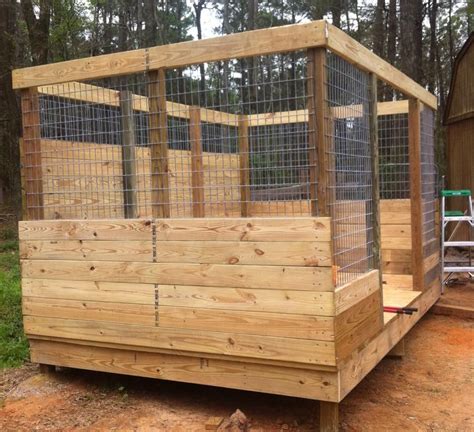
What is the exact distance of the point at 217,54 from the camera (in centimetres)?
364

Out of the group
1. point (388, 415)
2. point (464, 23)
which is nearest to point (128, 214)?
point (388, 415)

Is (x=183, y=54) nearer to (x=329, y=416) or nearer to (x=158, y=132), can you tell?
(x=158, y=132)

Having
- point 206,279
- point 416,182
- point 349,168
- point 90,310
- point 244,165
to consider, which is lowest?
point 90,310

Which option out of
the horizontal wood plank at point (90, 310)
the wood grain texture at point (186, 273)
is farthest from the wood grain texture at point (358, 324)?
the horizontal wood plank at point (90, 310)

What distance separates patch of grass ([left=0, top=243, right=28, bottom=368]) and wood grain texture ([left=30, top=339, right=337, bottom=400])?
23.9 inches

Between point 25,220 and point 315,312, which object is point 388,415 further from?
point 25,220

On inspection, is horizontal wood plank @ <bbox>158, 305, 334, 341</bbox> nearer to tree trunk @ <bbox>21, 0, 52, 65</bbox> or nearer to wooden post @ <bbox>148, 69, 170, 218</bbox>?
wooden post @ <bbox>148, 69, 170, 218</bbox>

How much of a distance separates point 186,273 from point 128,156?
1358mm

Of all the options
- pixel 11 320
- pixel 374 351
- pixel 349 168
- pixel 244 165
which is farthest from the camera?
pixel 244 165

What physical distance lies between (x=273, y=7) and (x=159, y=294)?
24.1 meters

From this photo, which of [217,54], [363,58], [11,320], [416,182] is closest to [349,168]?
[363,58]

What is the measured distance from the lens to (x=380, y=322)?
4.26 m

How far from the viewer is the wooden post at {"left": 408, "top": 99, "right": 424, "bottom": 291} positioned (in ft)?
18.7

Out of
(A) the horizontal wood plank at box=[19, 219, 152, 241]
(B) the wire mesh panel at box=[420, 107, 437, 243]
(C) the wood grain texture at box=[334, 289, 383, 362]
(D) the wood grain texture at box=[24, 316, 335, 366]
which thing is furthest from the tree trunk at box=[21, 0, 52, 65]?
(C) the wood grain texture at box=[334, 289, 383, 362]
